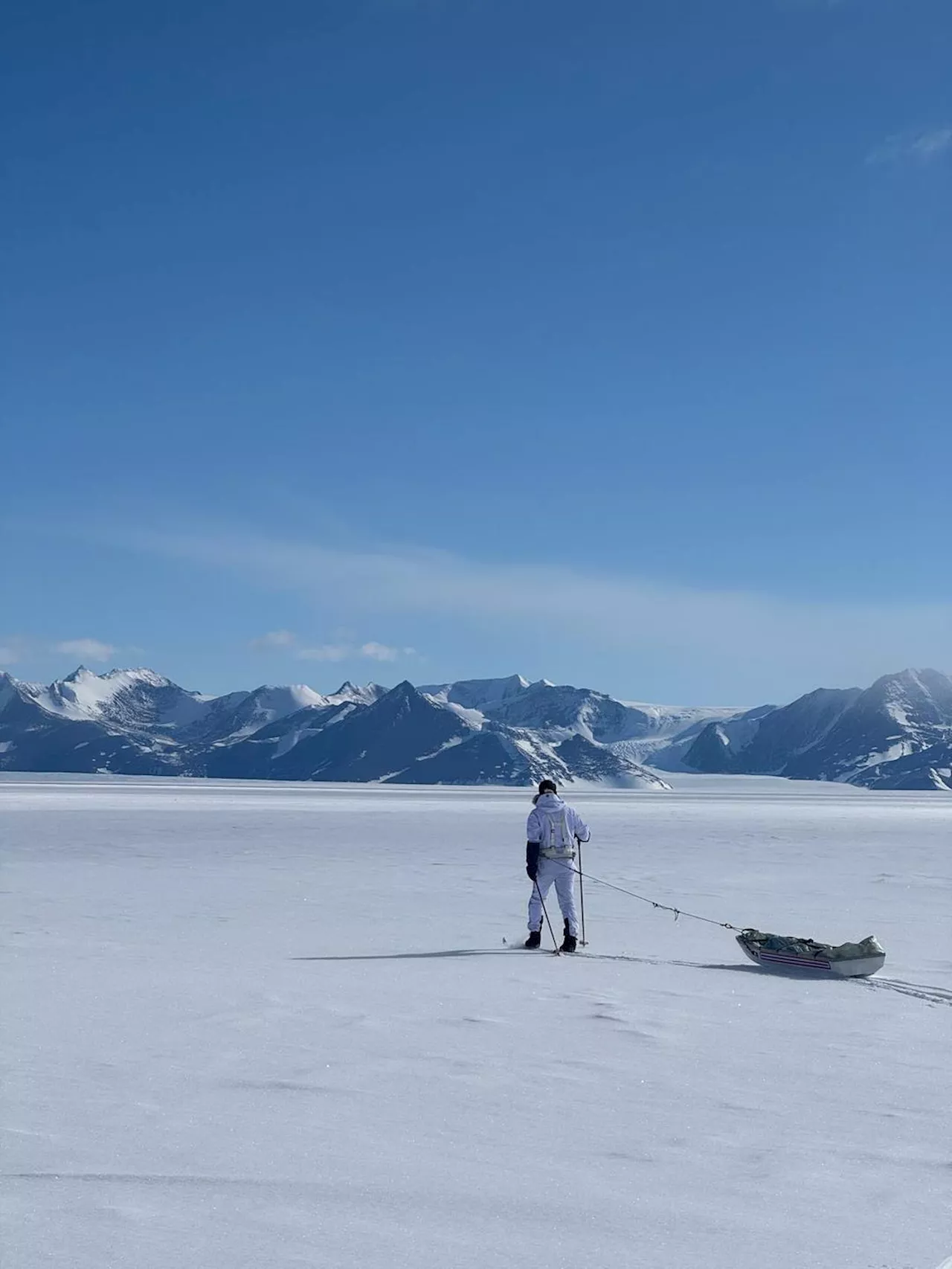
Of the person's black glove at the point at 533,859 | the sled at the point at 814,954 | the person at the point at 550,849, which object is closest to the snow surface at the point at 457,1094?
the sled at the point at 814,954

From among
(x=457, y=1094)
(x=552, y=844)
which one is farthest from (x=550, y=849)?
(x=457, y=1094)

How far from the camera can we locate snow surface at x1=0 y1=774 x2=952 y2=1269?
5.15 m

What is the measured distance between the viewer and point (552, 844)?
1452 cm

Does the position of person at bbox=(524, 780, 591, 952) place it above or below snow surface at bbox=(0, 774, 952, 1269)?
above

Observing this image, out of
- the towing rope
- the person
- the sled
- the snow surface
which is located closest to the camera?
A: the snow surface

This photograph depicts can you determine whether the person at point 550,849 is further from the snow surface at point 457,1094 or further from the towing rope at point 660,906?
the snow surface at point 457,1094

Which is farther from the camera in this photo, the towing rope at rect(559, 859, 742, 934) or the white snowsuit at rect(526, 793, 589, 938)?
the towing rope at rect(559, 859, 742, 934)

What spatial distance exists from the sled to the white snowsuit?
2206 mm

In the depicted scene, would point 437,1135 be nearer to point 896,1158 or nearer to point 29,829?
point 896,1158

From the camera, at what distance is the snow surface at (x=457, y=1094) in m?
5.15

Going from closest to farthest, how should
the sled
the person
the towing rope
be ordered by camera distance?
the sled
the person
the towing rope

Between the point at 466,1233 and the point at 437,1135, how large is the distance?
4.55 ft

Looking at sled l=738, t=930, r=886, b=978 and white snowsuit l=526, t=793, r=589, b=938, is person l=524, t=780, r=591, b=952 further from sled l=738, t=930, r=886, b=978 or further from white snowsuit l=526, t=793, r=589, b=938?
sled l=738, t=930, r=886, b=978

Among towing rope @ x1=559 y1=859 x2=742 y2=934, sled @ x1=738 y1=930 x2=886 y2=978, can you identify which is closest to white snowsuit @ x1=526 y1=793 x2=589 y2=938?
towing rope @ x1=559 y1=859 x2=742 y2=934
